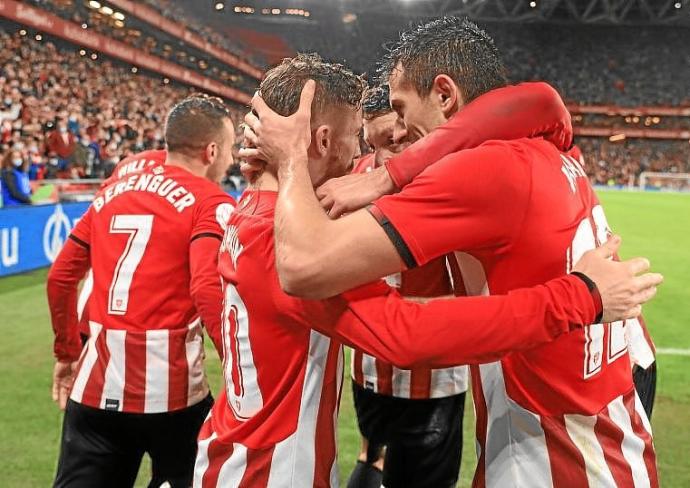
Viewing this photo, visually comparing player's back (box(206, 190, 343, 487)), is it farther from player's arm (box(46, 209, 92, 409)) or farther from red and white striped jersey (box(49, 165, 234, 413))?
player's arm (box(46, 209, 92, 409))

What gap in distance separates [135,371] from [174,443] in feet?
1.03

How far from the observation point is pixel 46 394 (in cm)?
466

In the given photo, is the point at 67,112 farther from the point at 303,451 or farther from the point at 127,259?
the point at 303,451

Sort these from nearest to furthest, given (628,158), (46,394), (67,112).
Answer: (46,394)
(67,112)
(628,158)

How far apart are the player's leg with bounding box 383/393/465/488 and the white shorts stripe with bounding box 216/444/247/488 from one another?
122 centimetres

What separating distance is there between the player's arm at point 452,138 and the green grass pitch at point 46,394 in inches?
94.4

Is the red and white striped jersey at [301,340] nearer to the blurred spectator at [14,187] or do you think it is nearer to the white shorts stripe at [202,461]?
the white shorts stripe at [202,461]


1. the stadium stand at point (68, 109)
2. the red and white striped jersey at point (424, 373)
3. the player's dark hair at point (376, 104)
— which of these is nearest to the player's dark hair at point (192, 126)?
the player's dark hair at point (376, 104)

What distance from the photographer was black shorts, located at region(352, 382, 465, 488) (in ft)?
8.91

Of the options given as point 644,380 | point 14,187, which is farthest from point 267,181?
point 14,187

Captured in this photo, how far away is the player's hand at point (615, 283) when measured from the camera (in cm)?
140

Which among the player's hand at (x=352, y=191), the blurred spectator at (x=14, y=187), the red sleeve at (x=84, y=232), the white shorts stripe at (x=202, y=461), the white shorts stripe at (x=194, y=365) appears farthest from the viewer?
the blurred spectator at (x=14, y=187)

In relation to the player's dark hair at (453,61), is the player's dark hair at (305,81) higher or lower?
lower

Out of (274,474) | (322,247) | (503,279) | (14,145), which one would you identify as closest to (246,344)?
(274,474)
